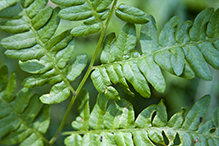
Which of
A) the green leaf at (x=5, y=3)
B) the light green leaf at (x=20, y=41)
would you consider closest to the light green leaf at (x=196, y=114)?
the light green leaf at (x=20, y=41)

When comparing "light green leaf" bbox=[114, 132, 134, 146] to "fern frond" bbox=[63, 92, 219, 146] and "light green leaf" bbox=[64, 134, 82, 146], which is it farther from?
"light green leaf" bbox=[64, 134, 82, 146]

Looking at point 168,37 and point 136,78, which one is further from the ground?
point 168,37

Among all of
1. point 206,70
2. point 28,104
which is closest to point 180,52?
point 206,70

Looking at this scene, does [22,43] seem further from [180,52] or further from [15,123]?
[180,52]

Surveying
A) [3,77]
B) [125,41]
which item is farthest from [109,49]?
[3,77]

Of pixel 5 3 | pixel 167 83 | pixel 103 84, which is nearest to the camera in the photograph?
pixel 5 3

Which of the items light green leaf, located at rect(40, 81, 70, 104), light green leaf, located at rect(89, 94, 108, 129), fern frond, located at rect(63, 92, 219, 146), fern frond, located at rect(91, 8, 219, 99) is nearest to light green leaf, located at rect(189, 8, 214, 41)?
fern frond, located at rect(91, 8, 219, 99)

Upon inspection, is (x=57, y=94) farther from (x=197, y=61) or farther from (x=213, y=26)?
(x=213, y=26)

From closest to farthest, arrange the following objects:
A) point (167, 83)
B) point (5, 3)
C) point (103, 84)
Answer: point (5, 3), point (103, 84), point (167, 83)
